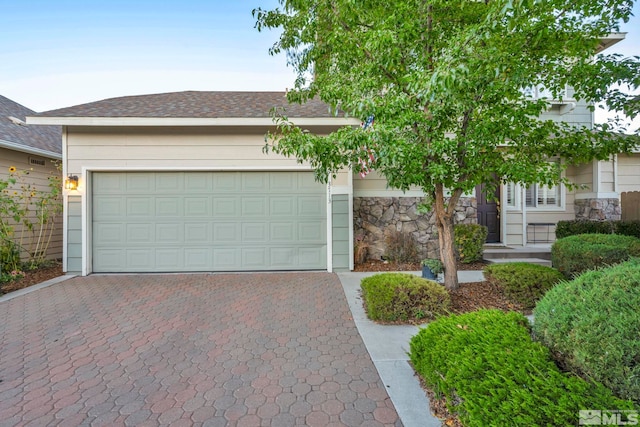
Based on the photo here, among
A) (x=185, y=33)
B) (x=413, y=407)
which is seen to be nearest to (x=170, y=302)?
(x=413, y=407)

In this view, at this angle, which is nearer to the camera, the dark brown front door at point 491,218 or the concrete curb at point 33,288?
the concrete curb at point 33,288

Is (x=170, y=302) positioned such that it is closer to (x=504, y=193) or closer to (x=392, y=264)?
(x=392, y=264)

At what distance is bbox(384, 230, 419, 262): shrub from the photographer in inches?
276

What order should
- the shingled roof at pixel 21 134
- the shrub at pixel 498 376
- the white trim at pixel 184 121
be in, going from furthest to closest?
the shingled roof at pixel 21 134
the white trim at pixel 184 121
the shrub at pixel 498 376

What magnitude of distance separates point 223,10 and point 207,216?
6.27 metres

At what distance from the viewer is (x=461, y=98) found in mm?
3438

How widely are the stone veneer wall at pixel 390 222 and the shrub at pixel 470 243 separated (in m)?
0.58

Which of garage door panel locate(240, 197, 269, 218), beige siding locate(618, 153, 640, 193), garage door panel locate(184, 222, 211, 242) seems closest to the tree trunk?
garage door panel locate(240, 197, 269, 218)

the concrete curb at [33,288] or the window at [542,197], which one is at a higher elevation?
the window at [542,197]

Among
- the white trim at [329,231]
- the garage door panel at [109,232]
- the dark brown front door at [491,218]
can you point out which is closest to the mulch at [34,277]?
the garage door panel at [109,232]

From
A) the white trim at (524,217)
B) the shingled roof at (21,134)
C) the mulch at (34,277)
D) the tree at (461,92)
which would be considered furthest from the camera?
the white trim at (524,217)

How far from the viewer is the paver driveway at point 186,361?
87.9 inches

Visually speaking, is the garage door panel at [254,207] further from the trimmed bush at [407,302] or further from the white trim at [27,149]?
the white trim at [27,149]

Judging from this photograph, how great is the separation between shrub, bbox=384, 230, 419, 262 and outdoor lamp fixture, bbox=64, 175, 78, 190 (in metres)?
6.74
